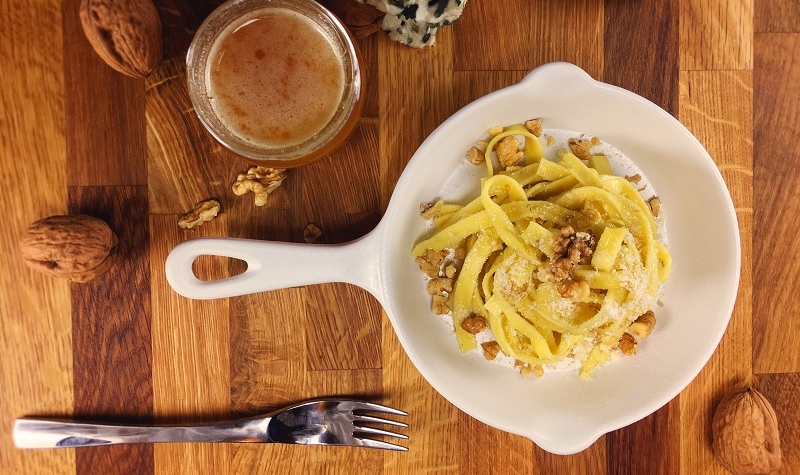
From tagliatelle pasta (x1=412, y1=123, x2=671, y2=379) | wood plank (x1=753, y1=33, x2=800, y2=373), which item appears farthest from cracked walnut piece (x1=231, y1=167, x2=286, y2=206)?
wood plank (x1=753, y1=33, x2=800, y2=373)

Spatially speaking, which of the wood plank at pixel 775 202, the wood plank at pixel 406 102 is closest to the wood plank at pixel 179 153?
the wood plank at pixel 406 102

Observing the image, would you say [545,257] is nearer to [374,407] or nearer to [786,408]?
[374,407]

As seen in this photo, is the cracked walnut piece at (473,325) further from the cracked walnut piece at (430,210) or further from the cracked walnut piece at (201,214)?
the cracked walnut piece at (201,214)

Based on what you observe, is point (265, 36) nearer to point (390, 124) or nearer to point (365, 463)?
point (390, 124)

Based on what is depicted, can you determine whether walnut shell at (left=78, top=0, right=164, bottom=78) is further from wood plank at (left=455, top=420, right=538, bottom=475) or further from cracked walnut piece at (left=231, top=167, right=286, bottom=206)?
wood plank at (left=455, top=420, right=538, bottom=475)

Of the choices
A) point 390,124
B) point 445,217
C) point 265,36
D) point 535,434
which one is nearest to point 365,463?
point 535,434

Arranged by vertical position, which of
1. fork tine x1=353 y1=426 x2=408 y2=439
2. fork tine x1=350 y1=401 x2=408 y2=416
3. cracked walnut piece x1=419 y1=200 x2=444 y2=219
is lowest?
fork tine x1=353 y1=426 x2=408 y2=439

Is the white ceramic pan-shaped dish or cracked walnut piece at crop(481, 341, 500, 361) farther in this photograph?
cracked walnut piece at crop(481, 341, 500, 361)
